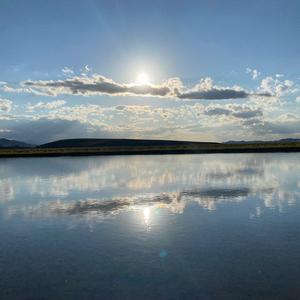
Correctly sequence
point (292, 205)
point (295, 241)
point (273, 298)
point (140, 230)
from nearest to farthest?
point (273, 298), point (295, 241), point (140, 230), point (292, 205)

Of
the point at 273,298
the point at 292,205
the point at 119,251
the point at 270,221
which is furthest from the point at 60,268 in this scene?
the point at 292,205

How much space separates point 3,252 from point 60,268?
258 centimetres

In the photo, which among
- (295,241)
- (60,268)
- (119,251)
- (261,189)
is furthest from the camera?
(261,189)

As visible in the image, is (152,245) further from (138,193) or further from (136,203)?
(138,193)

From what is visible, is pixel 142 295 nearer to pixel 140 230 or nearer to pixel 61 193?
pixel 140 230

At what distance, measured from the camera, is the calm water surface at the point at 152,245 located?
30.2 ft

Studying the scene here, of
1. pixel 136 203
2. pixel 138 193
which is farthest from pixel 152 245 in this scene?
pixel 138 193

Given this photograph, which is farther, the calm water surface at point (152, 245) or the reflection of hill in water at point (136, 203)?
the reflection of hill in water at point (136, 203)

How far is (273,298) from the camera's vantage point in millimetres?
8430

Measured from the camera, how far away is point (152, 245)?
12.6m

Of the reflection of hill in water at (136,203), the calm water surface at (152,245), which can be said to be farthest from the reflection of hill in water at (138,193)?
the calm water surface at (152,245)

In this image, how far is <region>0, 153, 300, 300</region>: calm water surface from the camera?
9219 mm

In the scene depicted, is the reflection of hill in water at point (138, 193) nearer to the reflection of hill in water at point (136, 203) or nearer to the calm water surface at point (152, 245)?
the reflection of hill in water at point (136, 203)

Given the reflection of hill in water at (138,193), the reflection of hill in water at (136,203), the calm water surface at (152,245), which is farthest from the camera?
the reflection of hill in water at (138,193)
